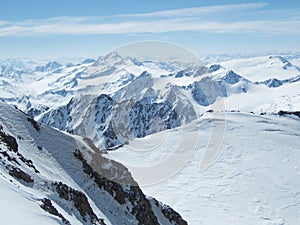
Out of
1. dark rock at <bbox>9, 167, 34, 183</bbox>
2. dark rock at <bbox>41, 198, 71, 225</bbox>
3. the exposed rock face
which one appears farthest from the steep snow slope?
dark rock at <bbox>41, 198, 71, 225</bbox>

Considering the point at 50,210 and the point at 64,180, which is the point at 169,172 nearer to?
the point at 64,180

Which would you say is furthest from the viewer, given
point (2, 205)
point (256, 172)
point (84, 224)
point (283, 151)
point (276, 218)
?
point (283, 151)

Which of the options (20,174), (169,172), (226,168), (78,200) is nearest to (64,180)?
(78,200)

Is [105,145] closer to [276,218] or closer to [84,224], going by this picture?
[276,218]

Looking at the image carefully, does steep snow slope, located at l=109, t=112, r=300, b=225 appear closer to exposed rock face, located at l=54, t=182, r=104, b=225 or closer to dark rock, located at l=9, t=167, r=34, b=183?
exposed rock face, located at l=54, t=182, r=104, b=225

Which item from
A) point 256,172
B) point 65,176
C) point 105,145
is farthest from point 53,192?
point 105,145

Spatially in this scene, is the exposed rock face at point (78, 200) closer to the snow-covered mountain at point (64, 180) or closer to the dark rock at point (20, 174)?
the snow-covered mountain at point (64, 180)
